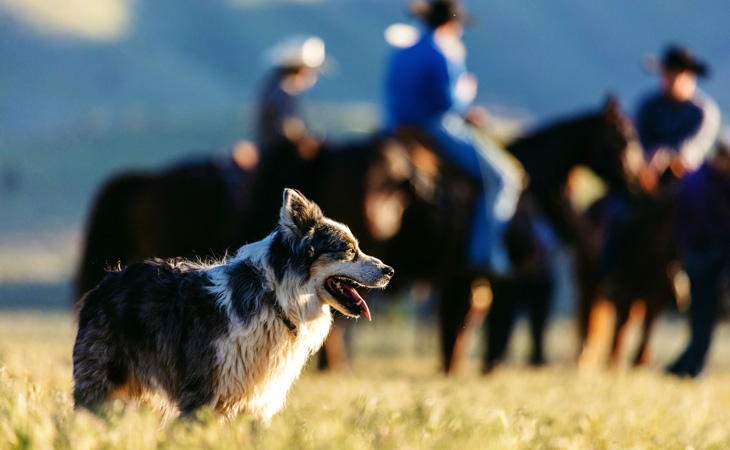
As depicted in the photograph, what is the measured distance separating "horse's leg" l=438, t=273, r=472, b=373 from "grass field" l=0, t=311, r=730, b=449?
1.24m

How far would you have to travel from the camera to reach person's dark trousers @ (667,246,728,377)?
31.1 feet

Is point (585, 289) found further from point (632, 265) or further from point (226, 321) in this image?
point (226, 321)

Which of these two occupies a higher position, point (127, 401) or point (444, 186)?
point (444, 186)

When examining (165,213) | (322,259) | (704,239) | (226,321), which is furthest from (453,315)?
(226,321)

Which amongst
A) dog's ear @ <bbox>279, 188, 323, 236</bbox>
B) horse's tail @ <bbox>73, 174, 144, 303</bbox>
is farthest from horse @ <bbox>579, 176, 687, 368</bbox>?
dog's ear @ <bbox>279, 188, 323, 236</bbox>

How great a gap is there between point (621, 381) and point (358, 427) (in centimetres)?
525

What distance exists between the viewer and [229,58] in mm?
196250

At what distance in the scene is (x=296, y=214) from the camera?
4.66 metres

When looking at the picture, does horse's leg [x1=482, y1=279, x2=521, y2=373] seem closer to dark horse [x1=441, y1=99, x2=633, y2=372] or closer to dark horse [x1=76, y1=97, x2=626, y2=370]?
dark horse [x1=76, y1=97, x2=626, y2=370]

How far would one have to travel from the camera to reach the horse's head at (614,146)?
10.7 meters

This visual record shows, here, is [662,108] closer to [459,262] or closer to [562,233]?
[562,233]

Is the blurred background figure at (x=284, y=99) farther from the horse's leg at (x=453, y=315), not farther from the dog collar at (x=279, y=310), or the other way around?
the dog collar at (x=279, y=310)

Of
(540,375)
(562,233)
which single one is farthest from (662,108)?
(540,375)

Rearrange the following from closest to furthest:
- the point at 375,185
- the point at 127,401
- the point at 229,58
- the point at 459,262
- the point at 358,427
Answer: the point at 358,427 → the point at 127,401 → the point at 375,185 → the point at 459,262 → the point at 229,58
